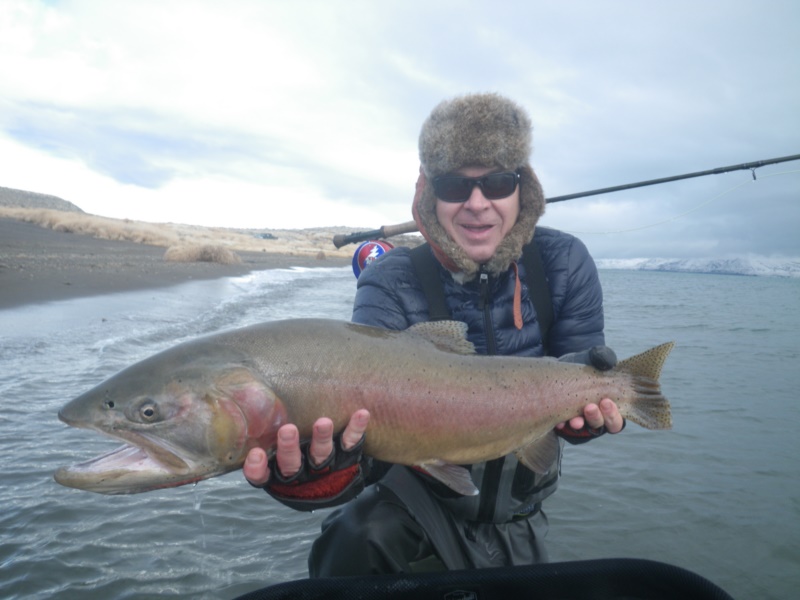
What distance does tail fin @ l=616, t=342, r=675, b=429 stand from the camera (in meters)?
2.75

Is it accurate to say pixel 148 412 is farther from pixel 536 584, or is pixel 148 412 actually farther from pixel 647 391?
pixel 647 391

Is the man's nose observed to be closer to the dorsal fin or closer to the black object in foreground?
the dorsal fin

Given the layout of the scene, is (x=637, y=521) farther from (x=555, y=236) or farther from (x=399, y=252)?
(x=399, y=252)

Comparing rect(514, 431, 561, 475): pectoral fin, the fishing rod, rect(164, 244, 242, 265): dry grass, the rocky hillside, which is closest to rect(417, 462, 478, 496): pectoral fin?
rect(514, 431, 561, 475): pectoral fin

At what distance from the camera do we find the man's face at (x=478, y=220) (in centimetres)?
333

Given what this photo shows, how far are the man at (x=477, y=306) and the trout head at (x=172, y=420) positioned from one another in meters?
0.85

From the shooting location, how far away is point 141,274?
17109 mm

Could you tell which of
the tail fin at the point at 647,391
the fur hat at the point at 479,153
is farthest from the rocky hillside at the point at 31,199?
the tail fin at the point at 647,391

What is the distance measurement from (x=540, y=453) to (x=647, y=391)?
663 mm

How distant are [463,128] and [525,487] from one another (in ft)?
7.39

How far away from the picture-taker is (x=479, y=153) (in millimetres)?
3320

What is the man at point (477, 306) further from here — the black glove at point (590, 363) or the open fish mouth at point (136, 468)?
the open fish mouth at point (136, 468)

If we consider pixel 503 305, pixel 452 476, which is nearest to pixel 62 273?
pixel 503 305

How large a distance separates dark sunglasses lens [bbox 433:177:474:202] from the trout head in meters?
1.82
